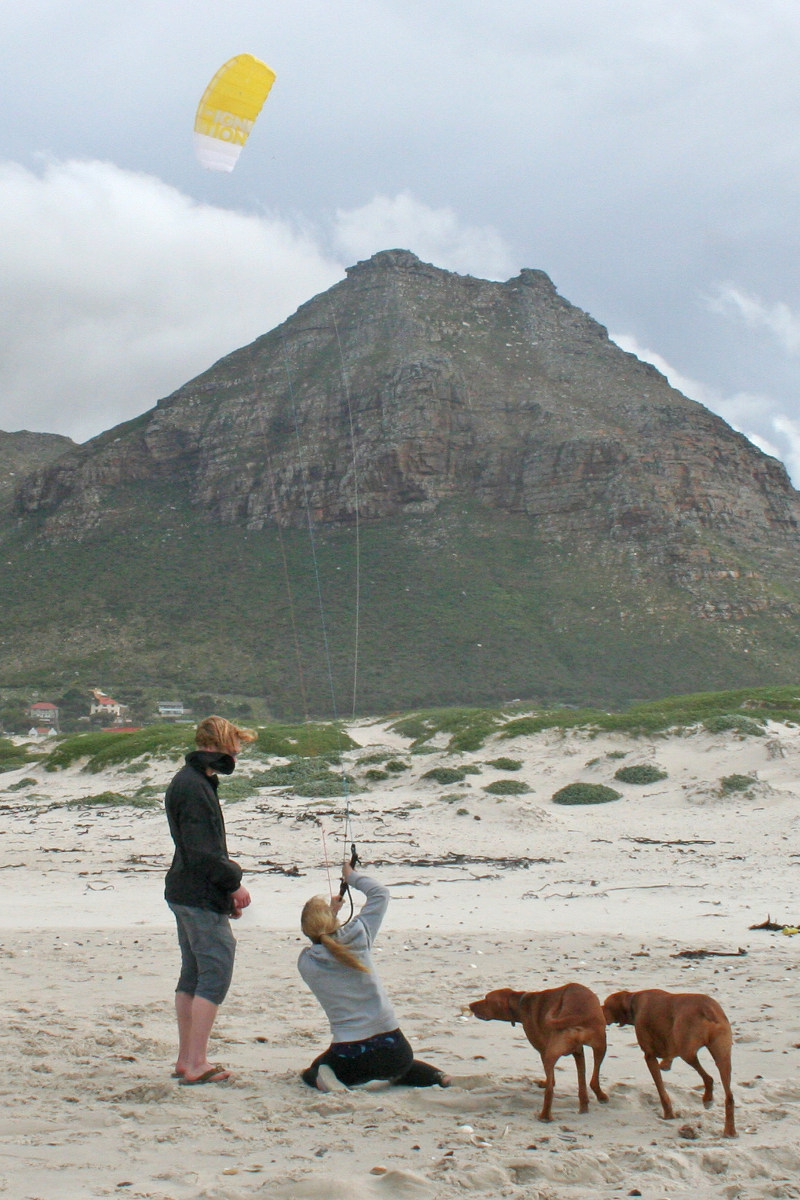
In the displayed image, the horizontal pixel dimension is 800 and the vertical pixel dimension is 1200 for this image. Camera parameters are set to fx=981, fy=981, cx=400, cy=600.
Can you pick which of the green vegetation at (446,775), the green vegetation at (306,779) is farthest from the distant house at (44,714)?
the green vegetation at (446,775)

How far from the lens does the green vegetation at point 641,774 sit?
1669 centimetres

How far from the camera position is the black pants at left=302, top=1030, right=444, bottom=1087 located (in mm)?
4562

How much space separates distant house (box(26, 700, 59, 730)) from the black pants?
49.2 m

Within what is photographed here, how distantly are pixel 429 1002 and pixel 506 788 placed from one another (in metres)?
10.5

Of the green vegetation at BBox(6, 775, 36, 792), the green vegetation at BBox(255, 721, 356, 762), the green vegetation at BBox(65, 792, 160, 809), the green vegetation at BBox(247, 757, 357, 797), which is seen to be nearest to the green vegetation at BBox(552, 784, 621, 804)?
the green vegetation at BBox(247, 757, 357, 797)

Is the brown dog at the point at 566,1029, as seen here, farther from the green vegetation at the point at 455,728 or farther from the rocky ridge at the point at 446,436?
the rocky ridge at the point at 446,436

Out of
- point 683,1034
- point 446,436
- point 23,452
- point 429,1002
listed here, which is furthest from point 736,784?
point 23,452

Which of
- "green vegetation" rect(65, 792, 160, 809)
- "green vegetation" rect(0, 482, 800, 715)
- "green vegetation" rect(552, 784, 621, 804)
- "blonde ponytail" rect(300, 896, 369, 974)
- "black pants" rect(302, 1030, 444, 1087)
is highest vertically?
"green vegetation" rect(0, 482, 800, 715)

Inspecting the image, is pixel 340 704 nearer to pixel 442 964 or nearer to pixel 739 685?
pixel 739 685

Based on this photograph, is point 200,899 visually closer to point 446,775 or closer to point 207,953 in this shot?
point 207,953

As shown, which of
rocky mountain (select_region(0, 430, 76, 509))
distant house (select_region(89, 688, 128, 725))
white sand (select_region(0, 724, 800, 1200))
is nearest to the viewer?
white sand (select_region(0, 724, 800, 1200))

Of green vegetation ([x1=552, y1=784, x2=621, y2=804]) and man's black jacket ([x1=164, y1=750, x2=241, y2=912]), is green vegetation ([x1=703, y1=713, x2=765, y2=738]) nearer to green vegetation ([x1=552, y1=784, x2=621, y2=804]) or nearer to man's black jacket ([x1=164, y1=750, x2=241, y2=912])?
green vegetation ([x1=552, y1=784, x2=621, y2=804])

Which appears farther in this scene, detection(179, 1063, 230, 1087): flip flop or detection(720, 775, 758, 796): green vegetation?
detection(720, 775, 758, 796): green vegetation

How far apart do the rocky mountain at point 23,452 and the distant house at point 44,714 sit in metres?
46.6
